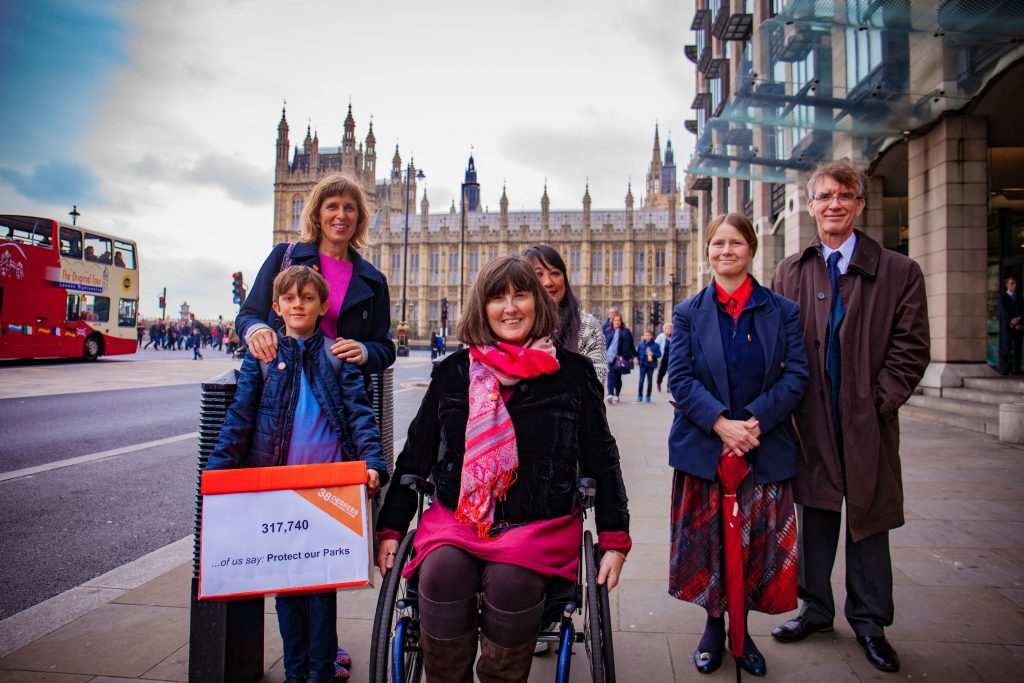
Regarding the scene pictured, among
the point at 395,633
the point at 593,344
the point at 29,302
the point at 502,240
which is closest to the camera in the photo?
the point at 395,633

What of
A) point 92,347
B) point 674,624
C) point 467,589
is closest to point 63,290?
point 92,347

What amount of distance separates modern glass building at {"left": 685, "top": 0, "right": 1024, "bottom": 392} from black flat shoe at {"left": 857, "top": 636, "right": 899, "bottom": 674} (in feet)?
25.2

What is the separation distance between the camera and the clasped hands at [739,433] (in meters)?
2.35

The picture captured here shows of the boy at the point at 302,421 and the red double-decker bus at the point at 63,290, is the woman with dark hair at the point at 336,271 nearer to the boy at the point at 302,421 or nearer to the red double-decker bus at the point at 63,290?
the boy at the point at 302,421

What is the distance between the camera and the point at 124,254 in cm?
2086

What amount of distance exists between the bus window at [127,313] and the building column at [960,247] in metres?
23.3

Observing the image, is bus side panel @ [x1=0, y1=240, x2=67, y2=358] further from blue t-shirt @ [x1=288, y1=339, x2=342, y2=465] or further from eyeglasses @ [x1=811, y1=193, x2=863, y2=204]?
eyeglasses @ [x1=811, y1=193, x2=863, y2=204]

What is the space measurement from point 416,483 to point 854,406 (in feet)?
6.09

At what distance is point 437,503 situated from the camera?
2.09 m

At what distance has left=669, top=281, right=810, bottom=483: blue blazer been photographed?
242cm

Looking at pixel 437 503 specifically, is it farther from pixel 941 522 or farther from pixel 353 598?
pixel 941 522

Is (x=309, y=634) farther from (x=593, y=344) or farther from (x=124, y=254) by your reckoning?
(x=124, y=254)

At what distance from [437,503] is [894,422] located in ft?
6.63

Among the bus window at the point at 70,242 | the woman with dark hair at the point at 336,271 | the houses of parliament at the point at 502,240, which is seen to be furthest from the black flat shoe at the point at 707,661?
the houses of parliament at the point at 502,240
